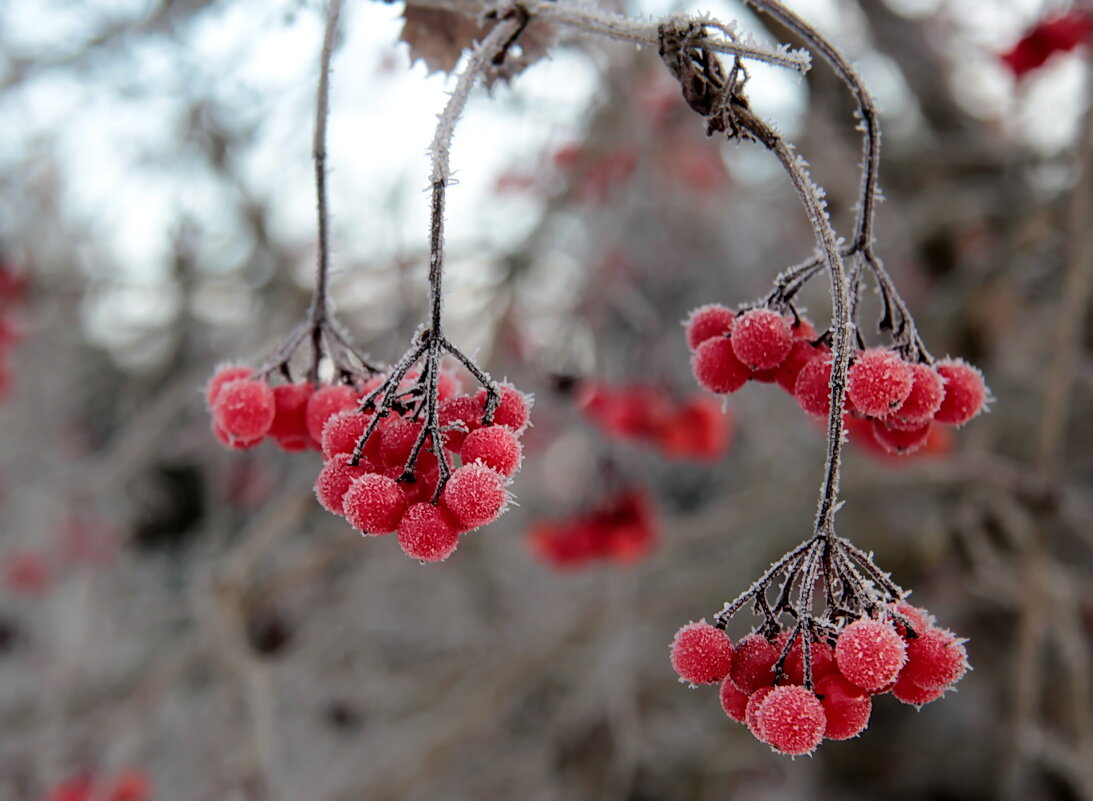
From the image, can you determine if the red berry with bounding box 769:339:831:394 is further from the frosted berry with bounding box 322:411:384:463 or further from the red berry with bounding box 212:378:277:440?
the red berry with bounding box 212:378:277:440

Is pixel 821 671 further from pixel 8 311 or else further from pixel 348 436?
pixel 8 311

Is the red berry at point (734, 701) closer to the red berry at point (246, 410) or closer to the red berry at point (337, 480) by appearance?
the red berry at point (337, 480)

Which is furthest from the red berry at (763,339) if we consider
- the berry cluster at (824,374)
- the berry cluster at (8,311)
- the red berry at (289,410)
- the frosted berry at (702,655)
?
the berry cluster at (8,311)

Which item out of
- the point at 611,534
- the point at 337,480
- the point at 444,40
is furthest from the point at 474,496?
the point at 611,534

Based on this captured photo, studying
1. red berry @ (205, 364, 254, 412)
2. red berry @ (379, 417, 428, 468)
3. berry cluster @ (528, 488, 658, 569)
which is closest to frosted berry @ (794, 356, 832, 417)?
red berry @ (379, 417, 428, 468)

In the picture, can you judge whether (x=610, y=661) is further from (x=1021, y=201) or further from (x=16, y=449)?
(x=16, y=449)
